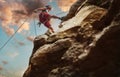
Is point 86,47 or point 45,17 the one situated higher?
point 45,17

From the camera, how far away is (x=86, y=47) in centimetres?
1722

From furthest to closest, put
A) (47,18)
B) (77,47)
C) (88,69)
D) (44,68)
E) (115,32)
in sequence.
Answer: (47,18) < (44,68) < (77,47) < (88,69) < (115,32)

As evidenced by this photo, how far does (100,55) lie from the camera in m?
16.4

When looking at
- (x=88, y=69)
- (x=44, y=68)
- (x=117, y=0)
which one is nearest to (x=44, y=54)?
(x=44, y=68)

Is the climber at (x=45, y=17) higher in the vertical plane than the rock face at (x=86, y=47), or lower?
higher

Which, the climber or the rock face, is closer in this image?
the rock face

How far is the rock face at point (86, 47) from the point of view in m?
16.0

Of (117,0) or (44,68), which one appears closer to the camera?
(117,0)

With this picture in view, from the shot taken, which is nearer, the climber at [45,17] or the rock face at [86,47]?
the rock face at [86,47]

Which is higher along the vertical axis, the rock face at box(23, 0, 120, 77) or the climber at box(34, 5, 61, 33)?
the climber at box(34, 5, 61, 33)

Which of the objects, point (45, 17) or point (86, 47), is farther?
point (45, 17)

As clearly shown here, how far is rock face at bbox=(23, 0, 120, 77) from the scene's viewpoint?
52.5 feet

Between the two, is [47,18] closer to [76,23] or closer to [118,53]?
[76,23]

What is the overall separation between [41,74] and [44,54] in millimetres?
1462
